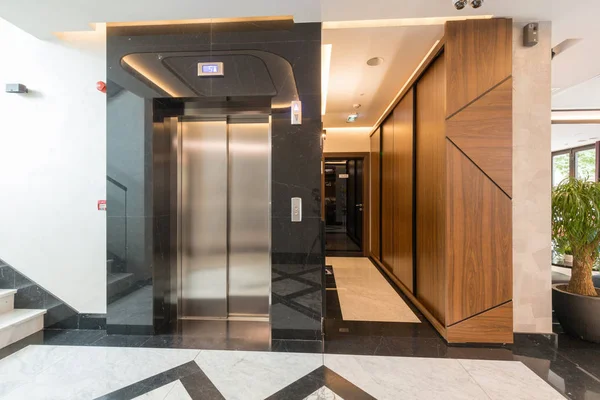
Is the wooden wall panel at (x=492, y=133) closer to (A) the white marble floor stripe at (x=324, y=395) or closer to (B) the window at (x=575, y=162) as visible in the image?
(A) the white marble floor stripe at (x=324, y=395)

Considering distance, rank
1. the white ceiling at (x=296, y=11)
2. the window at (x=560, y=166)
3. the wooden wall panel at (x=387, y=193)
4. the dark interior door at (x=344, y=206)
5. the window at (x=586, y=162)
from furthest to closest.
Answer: the window at (x=560, y=166) < the window at (x=586, y=162) < the dark interior door at (x=344, y=206) < the wooden wall panel at (x=387, y=193) < the white ceiling at (x=296, y=11)

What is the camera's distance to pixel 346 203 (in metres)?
7.08

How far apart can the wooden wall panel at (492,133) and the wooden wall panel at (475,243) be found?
0.27ft

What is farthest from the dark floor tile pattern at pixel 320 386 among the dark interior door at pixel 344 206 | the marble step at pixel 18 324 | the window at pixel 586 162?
the window at pixel 586 162

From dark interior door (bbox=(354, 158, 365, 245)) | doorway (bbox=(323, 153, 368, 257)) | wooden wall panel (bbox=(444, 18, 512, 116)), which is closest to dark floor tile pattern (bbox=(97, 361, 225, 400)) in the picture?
wooden wall panel (bbox=(444, 18, 512, 116))

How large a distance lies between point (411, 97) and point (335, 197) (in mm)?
3783

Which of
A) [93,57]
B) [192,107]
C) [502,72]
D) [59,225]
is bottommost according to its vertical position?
[59,225]

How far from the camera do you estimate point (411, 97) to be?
Result: 3482mm

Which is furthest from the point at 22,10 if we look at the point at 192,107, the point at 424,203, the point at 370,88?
the point at 424,203

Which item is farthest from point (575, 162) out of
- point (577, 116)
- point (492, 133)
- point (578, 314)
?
point (492, 133)

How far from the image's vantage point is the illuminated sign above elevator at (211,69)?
254 centimetres

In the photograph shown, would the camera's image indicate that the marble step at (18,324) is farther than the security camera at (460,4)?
Yes

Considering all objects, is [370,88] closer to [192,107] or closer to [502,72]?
[502,72]

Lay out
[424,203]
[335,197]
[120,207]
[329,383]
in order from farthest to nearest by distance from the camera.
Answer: [335,197]
[424,203]
[120,207]
[329,383]
